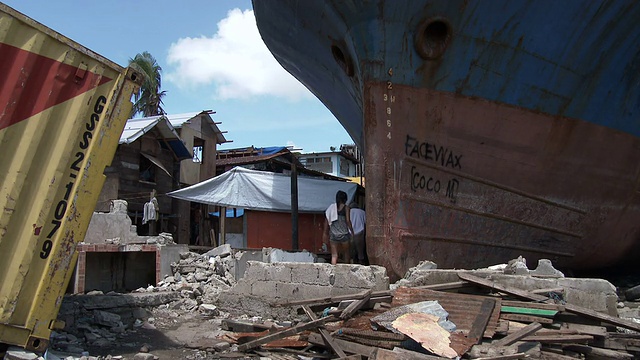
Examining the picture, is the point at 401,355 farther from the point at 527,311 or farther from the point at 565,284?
the point at 565,284

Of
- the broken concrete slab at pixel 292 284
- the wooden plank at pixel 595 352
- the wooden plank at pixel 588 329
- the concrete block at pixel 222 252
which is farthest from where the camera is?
the concrete block at pixel 222 252

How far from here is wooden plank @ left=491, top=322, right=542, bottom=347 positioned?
371 centimetres

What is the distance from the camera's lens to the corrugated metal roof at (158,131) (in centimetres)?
1834

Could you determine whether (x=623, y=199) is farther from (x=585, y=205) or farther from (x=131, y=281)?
(x=131, y=281)

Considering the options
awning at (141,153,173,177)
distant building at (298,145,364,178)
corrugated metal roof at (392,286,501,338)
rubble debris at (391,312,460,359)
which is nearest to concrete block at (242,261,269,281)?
corrugated metal roof at (392,286,501,338)

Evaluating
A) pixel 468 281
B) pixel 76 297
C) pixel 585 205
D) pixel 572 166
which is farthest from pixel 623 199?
pixel 76 297

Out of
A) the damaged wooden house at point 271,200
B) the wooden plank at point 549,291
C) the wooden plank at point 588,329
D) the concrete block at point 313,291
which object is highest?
the damaged wooden house at point 271,200

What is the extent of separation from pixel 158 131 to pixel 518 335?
61.8 ft

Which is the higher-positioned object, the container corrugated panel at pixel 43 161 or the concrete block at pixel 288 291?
the container corrugated panel at pixel 43 161

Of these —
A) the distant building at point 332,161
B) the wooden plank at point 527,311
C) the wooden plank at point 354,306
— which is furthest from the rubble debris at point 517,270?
the distant building at point 332,161

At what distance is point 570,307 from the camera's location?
13.8 ft

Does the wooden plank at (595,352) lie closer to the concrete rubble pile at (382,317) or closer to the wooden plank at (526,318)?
the concrete rubble pile at (382,317)

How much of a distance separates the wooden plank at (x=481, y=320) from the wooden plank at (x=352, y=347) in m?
0.74

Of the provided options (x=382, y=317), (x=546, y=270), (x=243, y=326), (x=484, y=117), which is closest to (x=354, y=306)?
(x=382, y=317)
